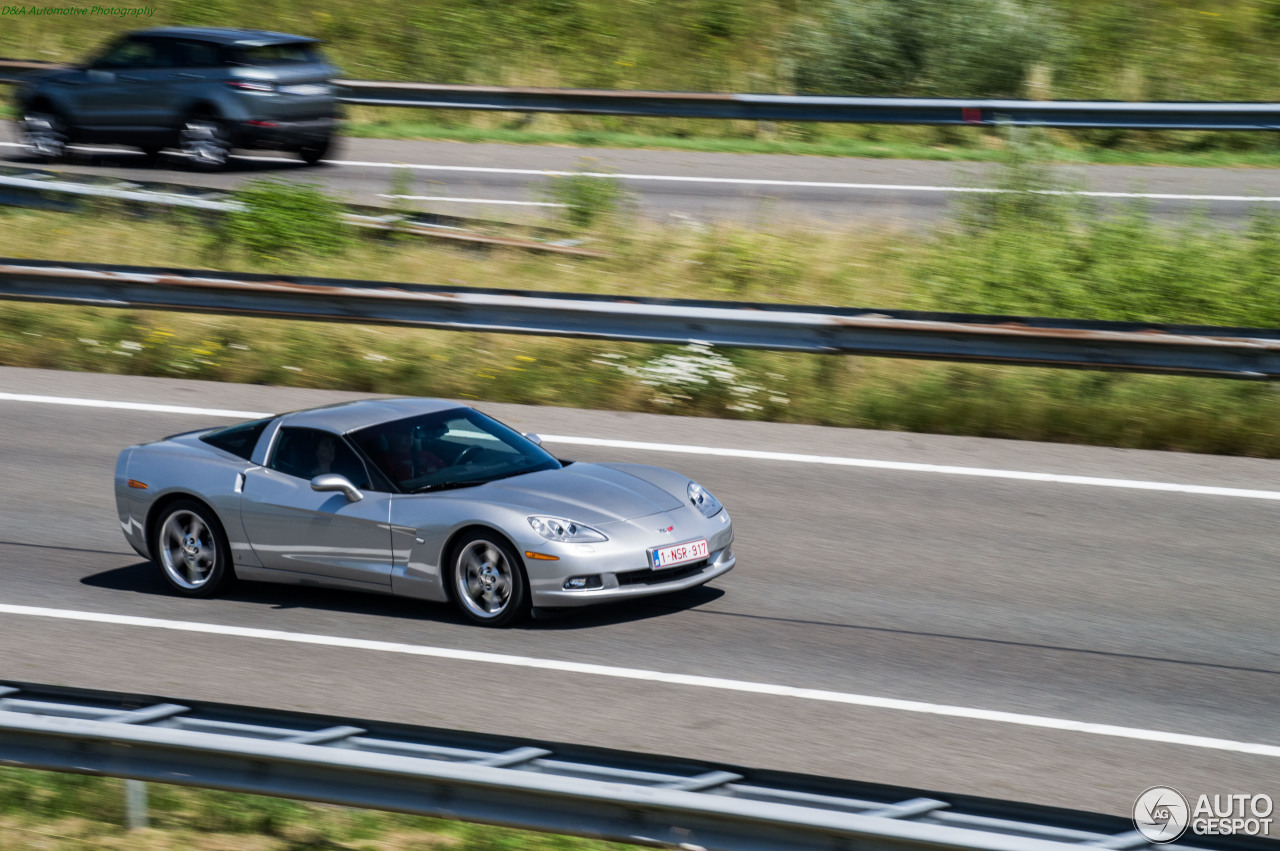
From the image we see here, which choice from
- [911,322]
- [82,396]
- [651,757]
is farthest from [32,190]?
[651,757]

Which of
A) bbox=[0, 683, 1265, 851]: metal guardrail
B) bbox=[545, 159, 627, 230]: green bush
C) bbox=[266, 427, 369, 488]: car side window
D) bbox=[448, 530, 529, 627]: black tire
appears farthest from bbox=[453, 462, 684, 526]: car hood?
bbox=[545, 159, 627, 230]: green bush

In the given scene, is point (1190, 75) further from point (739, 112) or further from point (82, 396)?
point (82, 396)

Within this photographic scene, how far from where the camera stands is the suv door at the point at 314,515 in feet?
29.1

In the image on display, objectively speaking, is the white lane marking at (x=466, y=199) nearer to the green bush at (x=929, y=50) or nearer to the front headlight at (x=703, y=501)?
the green bush at (x=929, y=50)

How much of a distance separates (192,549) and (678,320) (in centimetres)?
487

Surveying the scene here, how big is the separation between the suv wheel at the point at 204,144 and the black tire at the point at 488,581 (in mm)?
14110

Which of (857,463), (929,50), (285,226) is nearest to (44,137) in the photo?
(285,226)

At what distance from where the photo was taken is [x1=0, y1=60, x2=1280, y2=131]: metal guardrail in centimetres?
2023

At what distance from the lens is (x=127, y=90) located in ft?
70.5

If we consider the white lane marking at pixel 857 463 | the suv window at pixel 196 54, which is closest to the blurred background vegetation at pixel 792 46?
the suv window at pixel 196 54

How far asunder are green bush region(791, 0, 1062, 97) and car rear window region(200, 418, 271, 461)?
57.3ft

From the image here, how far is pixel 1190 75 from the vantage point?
25.9 m

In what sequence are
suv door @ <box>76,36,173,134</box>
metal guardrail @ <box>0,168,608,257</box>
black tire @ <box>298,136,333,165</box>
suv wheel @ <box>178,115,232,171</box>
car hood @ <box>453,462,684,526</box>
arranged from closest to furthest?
car hood @ <box>453,462,684,526</box> → metal guardrail @ <box>0,168,608,257</box> → suv wheel @ <box>178,115,232,171</box> → suv door @ <box>76,36,173,134</box> → black tire @ <box>298,136,333,165</box>

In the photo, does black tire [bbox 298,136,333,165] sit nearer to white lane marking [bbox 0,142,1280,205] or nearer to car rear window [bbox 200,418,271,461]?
white lane marking [bbox 0,142,1280,205]
